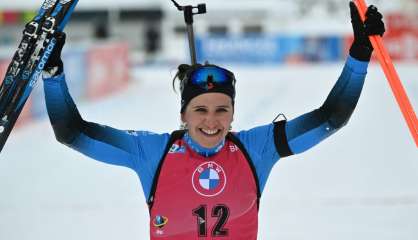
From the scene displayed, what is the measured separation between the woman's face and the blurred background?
2372 millimetres

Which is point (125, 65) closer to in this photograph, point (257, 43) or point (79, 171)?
point (257, 43)

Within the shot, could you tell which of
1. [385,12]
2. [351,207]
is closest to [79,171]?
[351,207]

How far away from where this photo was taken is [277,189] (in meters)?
7.27

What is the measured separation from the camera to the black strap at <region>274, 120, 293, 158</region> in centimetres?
346

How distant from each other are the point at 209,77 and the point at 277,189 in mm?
4111

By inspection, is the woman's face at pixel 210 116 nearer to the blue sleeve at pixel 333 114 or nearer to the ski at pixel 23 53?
the blue sleeve at pixel 333 114

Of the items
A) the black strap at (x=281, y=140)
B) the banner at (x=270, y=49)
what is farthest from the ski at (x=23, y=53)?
the banner at (x=270, y=49)

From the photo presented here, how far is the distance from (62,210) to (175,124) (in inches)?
224

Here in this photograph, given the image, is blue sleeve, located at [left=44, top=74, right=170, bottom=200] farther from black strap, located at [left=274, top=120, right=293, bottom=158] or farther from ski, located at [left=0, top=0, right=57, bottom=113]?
black strap, located at [left=274, top=120, right=293, bottom=158]

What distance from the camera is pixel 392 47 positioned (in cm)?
2841

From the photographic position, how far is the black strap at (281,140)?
11.4ft

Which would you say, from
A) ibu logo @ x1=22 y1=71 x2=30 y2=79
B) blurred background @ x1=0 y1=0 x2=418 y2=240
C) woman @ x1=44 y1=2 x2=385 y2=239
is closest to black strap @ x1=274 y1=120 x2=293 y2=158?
woman @ x1=44 y1=2 x2=385 y2=239

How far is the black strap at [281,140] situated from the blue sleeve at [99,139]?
1.64 ft

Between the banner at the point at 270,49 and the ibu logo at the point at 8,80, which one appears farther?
the banner at the point at 270,49
